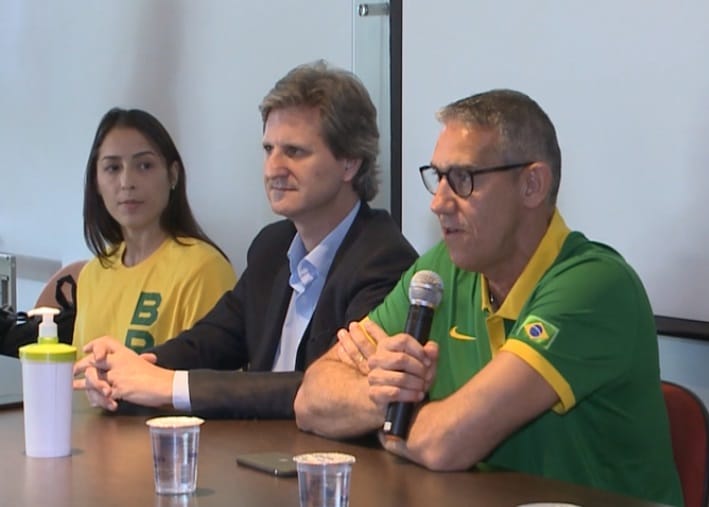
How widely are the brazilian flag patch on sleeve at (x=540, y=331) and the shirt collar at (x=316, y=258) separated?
2.55 feet

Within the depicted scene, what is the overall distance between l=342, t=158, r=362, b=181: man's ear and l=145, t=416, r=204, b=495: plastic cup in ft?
3.59

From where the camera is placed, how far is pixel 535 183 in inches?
80.0

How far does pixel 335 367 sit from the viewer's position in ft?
6.79

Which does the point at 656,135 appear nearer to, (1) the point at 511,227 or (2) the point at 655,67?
(2) the point at 655,67

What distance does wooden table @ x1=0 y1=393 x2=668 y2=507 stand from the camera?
4.95 ft

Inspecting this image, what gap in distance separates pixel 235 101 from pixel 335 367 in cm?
205

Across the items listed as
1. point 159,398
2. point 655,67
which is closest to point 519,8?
point 655,67

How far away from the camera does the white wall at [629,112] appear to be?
7.87 feet

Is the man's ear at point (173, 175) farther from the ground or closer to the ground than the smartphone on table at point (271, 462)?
farther from the ground

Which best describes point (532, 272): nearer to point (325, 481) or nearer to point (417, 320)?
point (417, 320)

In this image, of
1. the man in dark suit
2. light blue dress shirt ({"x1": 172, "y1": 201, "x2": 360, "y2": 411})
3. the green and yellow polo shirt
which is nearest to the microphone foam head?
the green and yellow polo shirt

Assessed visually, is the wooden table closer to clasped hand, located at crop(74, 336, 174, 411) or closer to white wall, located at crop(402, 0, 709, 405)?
clasped hand, located at crop(74, 336, 174, 411)

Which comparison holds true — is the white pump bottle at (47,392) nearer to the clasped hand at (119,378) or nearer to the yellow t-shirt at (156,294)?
the clasped hand at (119,378)

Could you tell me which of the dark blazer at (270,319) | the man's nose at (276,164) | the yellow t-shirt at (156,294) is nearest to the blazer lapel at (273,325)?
A: the dark blazer at (270,319)
